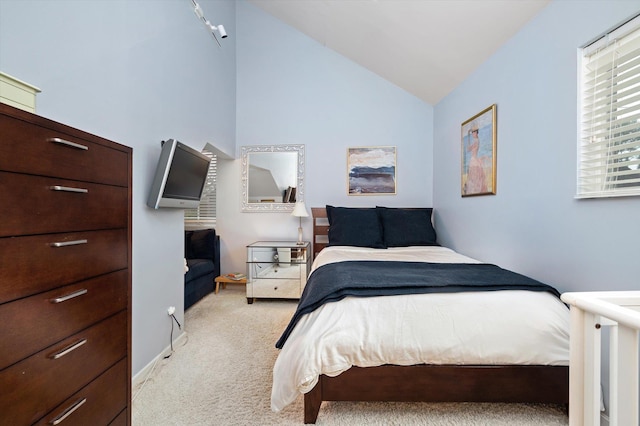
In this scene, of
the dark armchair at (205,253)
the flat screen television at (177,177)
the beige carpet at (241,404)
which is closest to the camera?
the beige carpet at (241,404)

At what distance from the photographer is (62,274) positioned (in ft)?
2.73

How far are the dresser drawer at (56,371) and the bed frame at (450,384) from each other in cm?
94

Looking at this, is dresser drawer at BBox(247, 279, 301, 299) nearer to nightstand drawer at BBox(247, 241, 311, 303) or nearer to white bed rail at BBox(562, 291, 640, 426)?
nightstand drawer at BBox(247, 241, 311, 303)

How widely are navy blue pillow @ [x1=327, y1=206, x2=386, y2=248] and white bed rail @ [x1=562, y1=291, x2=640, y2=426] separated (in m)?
2.40

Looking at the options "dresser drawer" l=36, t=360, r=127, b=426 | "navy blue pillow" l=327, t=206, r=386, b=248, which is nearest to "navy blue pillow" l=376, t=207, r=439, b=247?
"navy blue pillow" l=327, t=206, r=386, b=248

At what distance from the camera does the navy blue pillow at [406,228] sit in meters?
3.13

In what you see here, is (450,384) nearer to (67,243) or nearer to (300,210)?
(67,243)

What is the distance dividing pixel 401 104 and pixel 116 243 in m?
3.58

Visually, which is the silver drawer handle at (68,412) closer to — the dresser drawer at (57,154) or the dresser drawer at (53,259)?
the dresser drawer at (53,259)

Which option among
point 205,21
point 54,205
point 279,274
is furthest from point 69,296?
point 205,21

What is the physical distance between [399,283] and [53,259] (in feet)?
4.86

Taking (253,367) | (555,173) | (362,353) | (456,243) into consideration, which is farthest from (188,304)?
(555,173)

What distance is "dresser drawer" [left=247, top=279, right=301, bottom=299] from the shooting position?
3197 mm

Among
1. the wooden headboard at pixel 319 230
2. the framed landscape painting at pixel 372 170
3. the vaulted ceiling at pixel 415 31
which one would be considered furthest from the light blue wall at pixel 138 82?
the framed landscape painting at pixel 372 170
